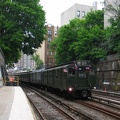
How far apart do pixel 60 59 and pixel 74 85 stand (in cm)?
3083

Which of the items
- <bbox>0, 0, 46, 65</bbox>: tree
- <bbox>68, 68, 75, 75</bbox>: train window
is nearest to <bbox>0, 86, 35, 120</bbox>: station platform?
<bbox>68, 68, 75, 75</bbox>: train window

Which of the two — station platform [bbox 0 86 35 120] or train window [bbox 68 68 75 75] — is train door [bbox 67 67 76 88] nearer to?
train window [bbox 68 68 75 75]

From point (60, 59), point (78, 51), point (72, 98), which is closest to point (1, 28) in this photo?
point (78, 51)

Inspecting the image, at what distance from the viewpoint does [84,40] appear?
135ft

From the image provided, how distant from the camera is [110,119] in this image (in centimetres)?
1350

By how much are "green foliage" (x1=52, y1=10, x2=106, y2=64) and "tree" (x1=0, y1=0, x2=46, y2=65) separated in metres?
5.94

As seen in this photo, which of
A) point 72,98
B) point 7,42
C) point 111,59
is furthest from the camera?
point 7,42

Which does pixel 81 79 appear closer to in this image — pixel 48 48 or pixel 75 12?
pixel 75 12

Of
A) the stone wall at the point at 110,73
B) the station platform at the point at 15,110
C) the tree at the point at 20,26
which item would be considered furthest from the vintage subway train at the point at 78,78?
the tree at the point at 20,26

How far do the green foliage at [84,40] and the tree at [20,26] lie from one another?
594 centimetres

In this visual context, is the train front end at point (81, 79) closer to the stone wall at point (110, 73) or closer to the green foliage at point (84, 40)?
the stone wall at point (110, 73)

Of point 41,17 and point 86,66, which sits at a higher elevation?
point 41,17

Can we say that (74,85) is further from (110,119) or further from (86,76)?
(110,119)

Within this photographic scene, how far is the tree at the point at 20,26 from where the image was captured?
4072cm
